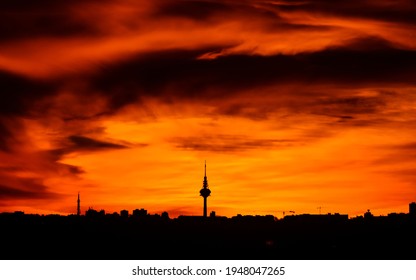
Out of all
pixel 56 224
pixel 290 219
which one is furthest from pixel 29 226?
pixel 290 219

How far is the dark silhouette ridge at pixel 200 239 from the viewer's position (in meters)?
39.4

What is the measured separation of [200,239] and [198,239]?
0.90 meters

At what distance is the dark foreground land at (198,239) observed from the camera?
1544 inches

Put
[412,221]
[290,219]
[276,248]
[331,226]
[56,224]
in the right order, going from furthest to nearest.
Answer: [290,219]
[331,226]
[56,224]
[412,221]
[276,248]

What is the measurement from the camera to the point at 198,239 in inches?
2496

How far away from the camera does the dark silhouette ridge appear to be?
3938 cm

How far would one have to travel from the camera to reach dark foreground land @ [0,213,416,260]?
3921 cm

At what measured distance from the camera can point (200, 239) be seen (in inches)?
2462
